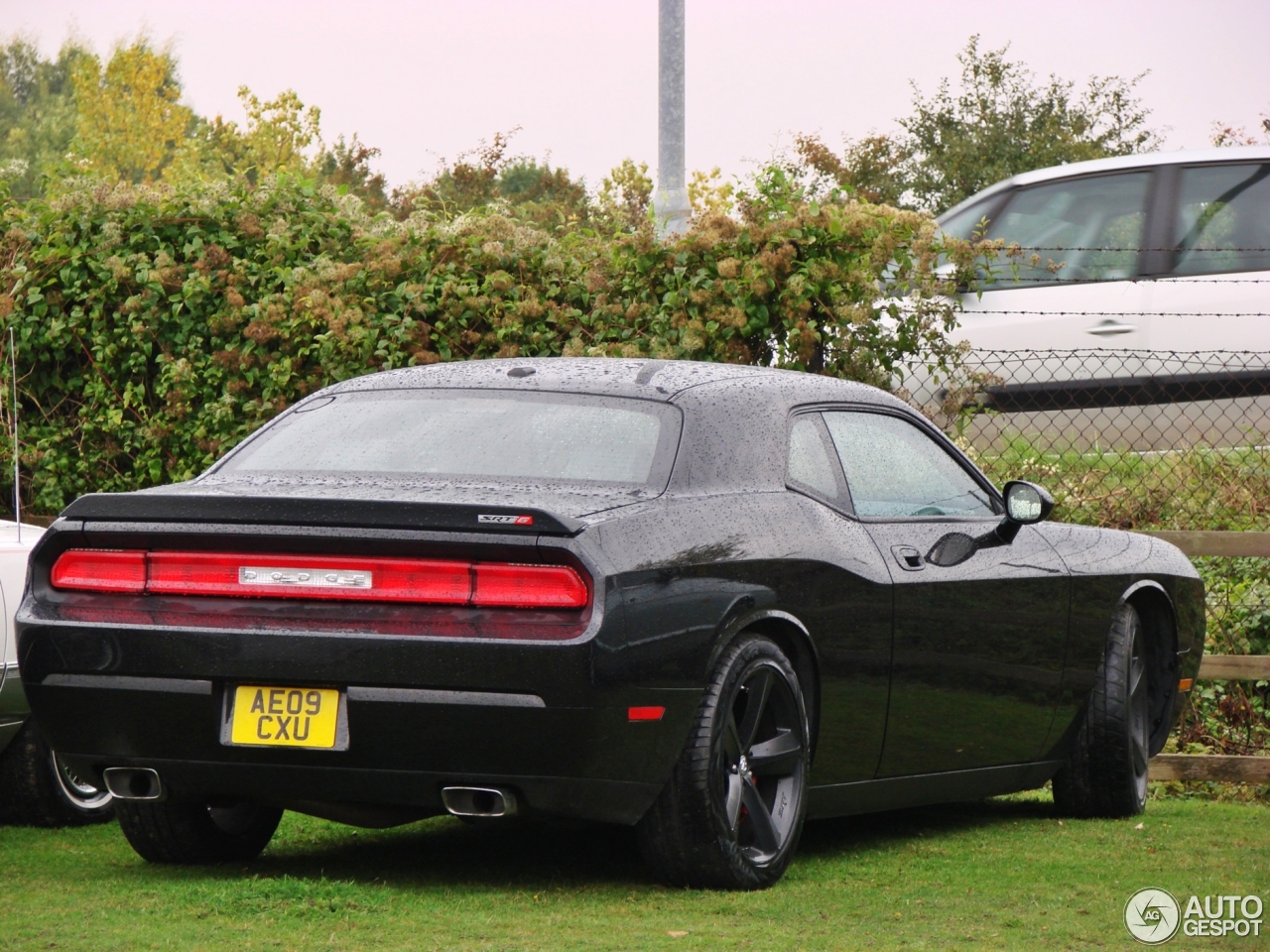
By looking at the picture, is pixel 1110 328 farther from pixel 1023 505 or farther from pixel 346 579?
pixel 346 579

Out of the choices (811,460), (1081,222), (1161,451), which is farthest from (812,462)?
(1081,222)

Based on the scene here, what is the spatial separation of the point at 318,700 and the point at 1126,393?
6313mm

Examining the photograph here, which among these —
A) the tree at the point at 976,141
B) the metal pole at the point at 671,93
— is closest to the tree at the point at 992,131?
the tree at the point at 976,141

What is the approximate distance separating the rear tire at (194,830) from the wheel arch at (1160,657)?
3.47 metres

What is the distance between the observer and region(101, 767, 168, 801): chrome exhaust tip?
4.95 metres

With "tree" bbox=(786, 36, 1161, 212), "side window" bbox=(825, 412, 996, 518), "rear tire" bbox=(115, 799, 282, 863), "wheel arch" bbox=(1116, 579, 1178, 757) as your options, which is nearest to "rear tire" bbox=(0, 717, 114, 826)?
"rear tire" bbox=(115, 799, 282, 863)

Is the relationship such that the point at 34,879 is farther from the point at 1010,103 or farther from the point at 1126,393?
the point at 1010,103

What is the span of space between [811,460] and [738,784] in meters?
1.10

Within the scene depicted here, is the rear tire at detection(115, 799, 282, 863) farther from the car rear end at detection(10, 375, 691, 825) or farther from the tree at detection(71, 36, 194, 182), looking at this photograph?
the tree at detection(71, 36, 194, 182)

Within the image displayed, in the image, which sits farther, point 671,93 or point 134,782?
point 671,93

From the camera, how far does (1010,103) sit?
3725 centimetres

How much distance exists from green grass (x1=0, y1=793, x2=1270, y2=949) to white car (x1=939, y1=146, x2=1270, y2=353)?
A: 13.9 feet

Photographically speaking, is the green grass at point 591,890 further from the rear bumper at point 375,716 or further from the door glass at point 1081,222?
the door glass at point 1081,222

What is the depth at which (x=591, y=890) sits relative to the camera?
16.9 ft
